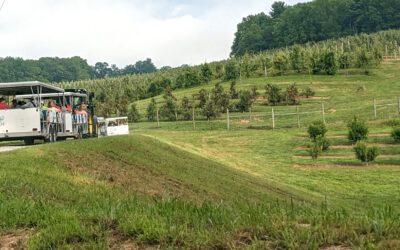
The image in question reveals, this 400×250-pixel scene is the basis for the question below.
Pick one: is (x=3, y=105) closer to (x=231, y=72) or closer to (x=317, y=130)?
(x=317, y=130)

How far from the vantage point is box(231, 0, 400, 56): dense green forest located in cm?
15012

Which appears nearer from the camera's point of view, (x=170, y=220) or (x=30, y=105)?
(x=170, y=220)

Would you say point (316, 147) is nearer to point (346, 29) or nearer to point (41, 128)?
point (41, 128)

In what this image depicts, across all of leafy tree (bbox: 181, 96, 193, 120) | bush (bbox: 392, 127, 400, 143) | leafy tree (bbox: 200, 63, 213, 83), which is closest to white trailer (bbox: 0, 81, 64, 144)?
bush (bbox: 392, 127, 400, 143)

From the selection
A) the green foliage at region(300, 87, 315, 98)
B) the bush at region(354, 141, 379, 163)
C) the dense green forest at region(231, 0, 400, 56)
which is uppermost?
the dense green forest at region(231, 0, 400, 56)

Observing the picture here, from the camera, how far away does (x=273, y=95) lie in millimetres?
55438

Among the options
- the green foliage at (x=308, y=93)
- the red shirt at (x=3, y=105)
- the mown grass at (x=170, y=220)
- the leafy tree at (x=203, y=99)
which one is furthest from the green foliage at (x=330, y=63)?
the mown grass at (x=170, y=220)

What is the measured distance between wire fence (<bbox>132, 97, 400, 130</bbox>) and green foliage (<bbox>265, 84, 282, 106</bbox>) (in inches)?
68.5

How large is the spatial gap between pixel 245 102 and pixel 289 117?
643 centimetres

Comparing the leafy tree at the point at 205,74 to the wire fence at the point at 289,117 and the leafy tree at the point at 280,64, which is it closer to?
the leafy tree at the point at 280,64

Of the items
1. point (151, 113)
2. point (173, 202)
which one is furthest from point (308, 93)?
point (173, 202)

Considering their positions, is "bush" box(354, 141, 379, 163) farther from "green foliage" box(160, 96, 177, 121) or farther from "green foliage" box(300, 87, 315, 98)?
"green foliage" box(300, 87, 315, 98)

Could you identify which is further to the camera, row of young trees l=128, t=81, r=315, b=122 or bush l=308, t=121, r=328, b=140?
row of young trees l=128, t=81, r=315, b=122

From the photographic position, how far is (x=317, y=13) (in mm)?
160250
